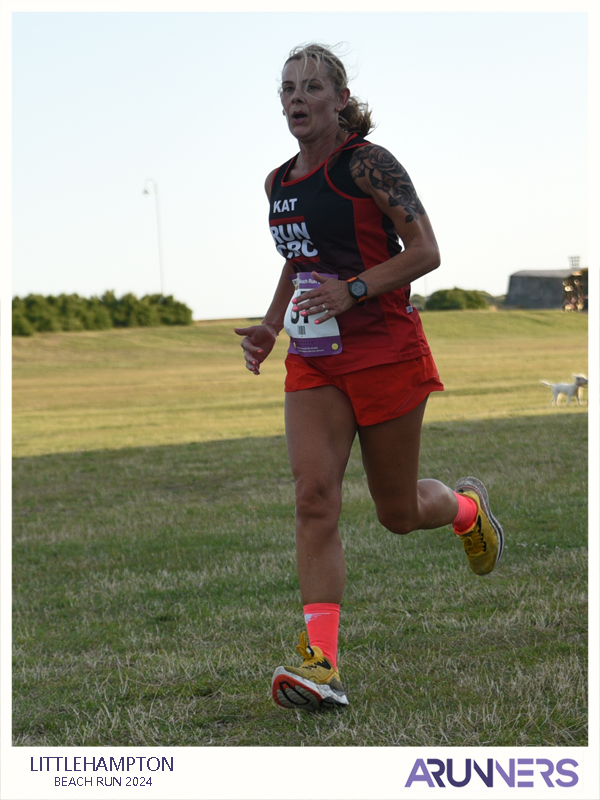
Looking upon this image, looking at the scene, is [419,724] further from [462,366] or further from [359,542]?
[462,366]

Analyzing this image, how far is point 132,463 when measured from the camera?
504 inches

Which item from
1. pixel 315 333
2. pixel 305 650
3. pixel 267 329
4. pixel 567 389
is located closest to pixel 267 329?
pixel 267 329

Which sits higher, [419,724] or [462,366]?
[462,366]

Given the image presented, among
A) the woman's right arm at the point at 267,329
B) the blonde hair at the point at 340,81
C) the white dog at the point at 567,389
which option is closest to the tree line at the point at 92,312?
the white dog at the point at 567,389

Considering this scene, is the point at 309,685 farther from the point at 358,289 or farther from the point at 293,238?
the point at 293,238

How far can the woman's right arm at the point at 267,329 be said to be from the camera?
415 cm

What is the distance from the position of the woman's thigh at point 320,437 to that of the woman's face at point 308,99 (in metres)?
1.01

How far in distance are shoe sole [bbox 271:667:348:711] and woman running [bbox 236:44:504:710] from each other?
11 millimetres

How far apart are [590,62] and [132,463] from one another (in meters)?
10.1

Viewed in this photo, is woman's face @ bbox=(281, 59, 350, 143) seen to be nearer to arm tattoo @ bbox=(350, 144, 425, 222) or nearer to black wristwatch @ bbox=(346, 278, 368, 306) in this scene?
arm tattoo @ bbox=(350, 144, 425, 222)

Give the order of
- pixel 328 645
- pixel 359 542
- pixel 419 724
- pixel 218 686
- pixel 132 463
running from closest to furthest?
pixel 419 724 → pixel 328 645 → pixel 218 686 → pixel 359 542 → pixel 132 463

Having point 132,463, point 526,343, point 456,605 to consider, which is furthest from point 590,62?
point 526,343

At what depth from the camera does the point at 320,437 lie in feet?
12.1

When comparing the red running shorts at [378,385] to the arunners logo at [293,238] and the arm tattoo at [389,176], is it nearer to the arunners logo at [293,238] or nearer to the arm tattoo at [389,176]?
the arunners logo at [293,238]
